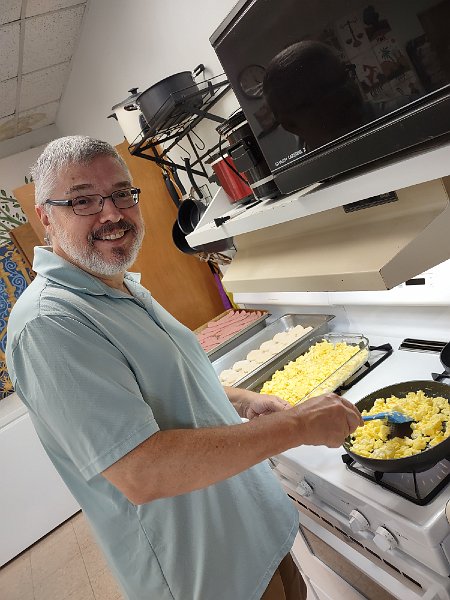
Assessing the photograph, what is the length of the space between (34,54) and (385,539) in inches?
140

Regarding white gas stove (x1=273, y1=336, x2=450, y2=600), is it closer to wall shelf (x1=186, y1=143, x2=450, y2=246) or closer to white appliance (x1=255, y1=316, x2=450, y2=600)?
white appliance (x1=255, y1=316, x2=450, y2=600)

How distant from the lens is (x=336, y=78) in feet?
3.22

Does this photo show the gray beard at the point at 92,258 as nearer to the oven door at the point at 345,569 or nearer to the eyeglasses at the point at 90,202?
the eyeglasses at the point at 90,202

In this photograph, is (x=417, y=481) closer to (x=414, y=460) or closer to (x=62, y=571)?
(x=414, y=460)

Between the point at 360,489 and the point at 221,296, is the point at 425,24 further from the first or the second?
the point at 221,296

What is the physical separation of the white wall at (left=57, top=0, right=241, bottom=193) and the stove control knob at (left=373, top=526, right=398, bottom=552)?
1.80 m

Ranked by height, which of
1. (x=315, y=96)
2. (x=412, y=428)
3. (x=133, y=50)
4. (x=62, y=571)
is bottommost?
(x=62, y=571)

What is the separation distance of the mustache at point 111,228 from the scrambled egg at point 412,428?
0.88 meters

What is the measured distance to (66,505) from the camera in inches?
149

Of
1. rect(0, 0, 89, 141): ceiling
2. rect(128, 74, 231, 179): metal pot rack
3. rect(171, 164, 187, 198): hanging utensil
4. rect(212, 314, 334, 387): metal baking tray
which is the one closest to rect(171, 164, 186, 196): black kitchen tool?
rect(171, 164, 187, 198): hanging utensil

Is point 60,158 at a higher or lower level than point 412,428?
higher

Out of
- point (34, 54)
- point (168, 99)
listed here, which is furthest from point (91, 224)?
point (34, 54)

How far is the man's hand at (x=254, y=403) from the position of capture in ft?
4.95

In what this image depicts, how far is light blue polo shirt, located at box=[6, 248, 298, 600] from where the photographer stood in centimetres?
92
